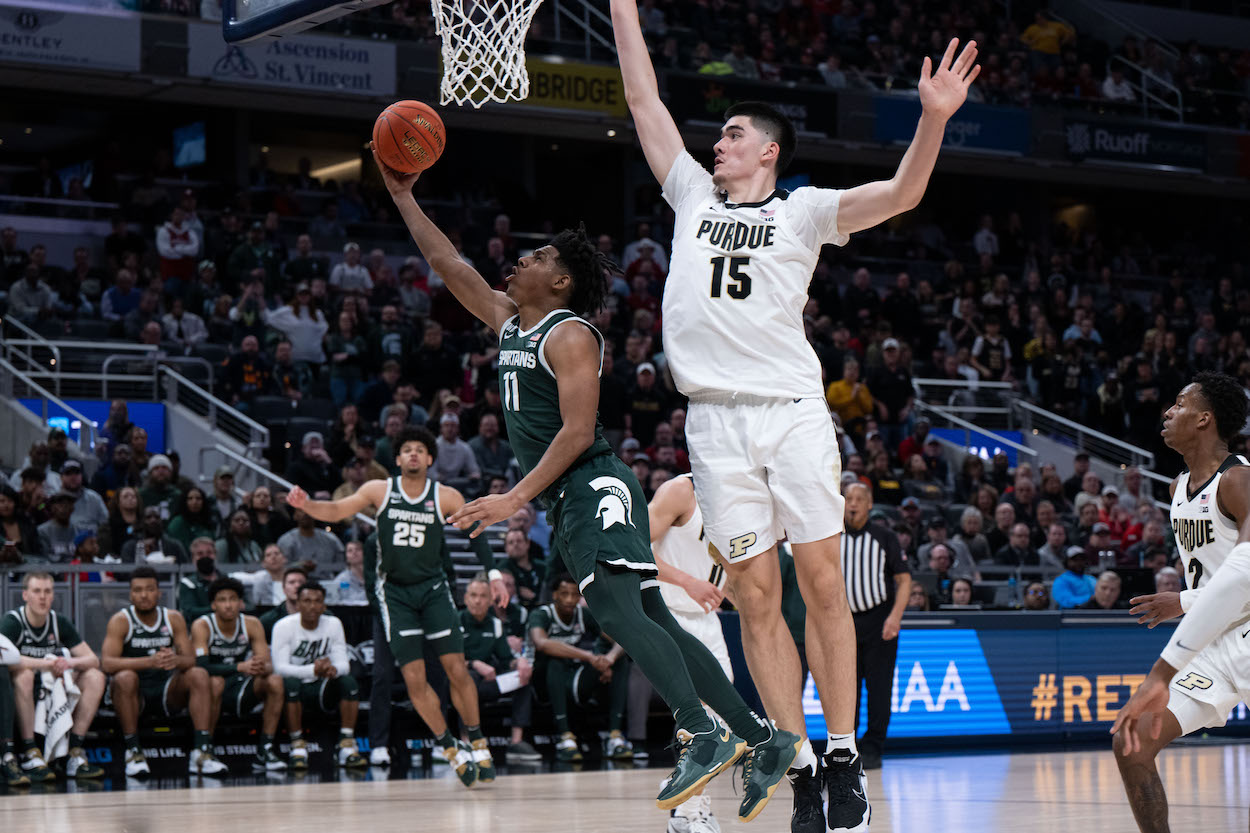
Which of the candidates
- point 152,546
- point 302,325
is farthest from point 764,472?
point 302,325

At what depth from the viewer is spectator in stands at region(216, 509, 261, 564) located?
13.1m

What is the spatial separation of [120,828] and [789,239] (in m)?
4.28

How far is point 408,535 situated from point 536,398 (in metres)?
4.62

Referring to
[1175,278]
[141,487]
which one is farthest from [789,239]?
[1175,278]

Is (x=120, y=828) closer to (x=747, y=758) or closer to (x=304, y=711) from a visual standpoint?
(x=747, y=758)

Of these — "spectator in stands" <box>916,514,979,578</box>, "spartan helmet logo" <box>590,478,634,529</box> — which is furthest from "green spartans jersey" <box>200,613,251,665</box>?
"spectator in stands" <box>916,514,979,578</box>

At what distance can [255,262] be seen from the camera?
60.7 ft

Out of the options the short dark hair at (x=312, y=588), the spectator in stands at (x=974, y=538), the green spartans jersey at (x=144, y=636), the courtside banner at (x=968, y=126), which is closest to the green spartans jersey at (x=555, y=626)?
the short dark hair at (x=312, y=588)

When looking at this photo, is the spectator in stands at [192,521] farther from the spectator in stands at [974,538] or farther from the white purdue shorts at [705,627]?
the spectator in stands at [974,538]

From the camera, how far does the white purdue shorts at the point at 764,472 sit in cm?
561

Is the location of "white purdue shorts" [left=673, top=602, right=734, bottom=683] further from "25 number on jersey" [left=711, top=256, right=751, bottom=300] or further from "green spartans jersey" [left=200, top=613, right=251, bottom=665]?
"25 number on jersey" [left=711, top=256, right=751, bottom=300]

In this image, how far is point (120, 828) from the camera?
732 cm

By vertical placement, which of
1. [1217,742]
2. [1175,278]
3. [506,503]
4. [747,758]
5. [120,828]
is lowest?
[1217,742]

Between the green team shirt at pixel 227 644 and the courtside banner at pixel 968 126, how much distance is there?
598 inches
